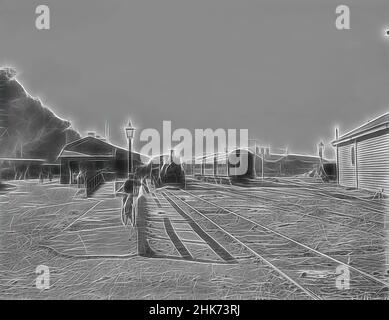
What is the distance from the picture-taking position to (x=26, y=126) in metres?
5.38

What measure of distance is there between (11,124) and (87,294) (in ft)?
10.6

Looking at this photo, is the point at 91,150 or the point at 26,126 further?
the point at 91,150

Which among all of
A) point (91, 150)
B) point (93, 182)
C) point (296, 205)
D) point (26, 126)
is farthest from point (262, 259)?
point (26, 126)

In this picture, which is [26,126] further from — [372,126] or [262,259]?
[372,126]

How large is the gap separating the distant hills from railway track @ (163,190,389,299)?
2.34 m

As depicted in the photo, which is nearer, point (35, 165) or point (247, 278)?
point (247, 278)

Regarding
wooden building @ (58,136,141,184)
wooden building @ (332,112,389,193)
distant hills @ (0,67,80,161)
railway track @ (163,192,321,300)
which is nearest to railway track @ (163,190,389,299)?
railway track @ (163,192,321,300)

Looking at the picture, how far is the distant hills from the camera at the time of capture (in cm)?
481

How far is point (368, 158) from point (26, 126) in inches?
362

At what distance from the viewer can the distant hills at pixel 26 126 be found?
4.81 meters

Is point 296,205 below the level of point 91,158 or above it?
below
